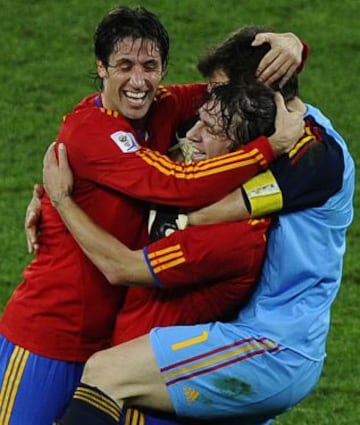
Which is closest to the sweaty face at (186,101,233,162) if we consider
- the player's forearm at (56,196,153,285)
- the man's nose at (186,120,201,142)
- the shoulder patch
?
the man's nose at (186,120,201,142)

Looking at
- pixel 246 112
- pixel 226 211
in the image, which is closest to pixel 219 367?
pixel 226 211

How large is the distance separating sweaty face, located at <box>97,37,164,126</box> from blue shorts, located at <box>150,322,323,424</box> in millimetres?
889

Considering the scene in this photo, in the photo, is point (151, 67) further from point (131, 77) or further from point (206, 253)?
point (206, 253)

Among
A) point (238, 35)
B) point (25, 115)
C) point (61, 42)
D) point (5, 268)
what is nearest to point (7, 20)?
point (61, 42)

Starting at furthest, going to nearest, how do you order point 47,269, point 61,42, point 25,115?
1. point 61,42
2. point 25,115
3. point 47,269

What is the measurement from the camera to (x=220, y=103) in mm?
6324

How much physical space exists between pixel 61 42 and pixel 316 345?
9.17m

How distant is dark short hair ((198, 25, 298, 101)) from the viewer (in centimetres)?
653

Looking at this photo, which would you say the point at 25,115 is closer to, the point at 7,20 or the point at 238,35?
the point at 7,20

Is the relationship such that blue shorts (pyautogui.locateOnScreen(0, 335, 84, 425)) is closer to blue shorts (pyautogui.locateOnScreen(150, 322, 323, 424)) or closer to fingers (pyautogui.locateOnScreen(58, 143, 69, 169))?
blue shorts (pyautogui.locateOnScreen(150, 322, 323, 424))

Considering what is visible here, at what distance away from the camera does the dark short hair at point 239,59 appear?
653 centimetres

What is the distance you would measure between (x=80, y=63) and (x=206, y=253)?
885 cm

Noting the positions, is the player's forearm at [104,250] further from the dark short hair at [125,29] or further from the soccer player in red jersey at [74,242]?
the dark short hair at [125,29]

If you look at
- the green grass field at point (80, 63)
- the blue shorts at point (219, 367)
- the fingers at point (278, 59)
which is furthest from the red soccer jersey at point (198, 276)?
the green grass field at point (80, 63)
